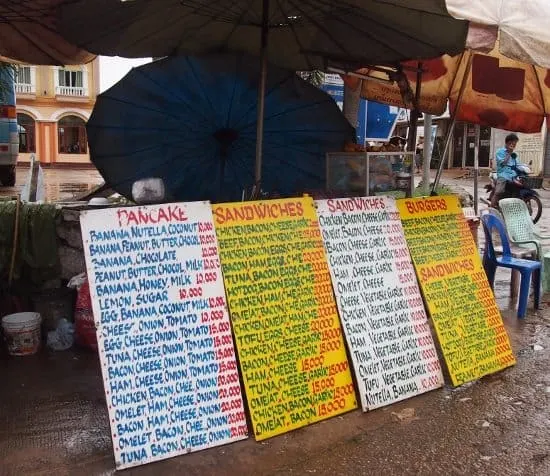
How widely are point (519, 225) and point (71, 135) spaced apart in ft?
124

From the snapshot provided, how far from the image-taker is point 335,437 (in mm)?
3316

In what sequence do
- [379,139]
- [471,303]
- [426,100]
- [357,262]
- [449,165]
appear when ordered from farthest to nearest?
[449,165], [379,139], [426,100], [471,303], [357,262]

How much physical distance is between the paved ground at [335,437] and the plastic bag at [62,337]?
338 millimetres

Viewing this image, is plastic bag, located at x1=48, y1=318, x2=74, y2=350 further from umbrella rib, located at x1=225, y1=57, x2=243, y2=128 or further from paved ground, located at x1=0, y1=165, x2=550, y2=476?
umbrella rib, located at x1=225, y1=57, x2=243, y2=128

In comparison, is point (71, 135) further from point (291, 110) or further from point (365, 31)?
point (365, 31)

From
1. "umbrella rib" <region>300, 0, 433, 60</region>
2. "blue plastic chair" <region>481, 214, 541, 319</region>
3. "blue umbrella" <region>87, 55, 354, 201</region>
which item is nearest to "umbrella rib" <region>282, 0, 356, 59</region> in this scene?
"umbrella rib" <region>300, 0, 433, 60</region>

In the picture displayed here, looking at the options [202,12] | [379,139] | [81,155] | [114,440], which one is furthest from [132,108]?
[81,155]

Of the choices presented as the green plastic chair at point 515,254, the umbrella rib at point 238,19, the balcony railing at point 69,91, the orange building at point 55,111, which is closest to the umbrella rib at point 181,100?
the umbrella rib at point 238,19

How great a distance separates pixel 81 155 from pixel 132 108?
36.5 meters

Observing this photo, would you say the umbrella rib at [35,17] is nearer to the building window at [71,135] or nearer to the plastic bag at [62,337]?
the plastic bag at [62,337]

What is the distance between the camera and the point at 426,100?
6.76m

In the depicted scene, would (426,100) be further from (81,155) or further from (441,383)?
(81,155)

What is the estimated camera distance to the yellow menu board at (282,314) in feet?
10.7

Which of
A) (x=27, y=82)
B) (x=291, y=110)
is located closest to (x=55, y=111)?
(x=27, y=82)
